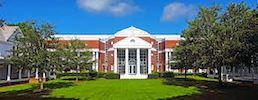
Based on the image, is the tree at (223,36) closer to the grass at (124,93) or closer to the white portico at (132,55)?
the grass at (124,93)

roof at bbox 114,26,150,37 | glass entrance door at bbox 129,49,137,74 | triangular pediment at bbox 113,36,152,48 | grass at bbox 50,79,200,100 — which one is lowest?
grass at bbox 50,79,200,100

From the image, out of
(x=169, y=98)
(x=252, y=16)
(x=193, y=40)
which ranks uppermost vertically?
(x=252, y=16)

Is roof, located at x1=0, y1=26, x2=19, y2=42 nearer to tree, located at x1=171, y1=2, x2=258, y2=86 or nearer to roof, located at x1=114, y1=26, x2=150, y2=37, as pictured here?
tree, located at x1=171, y1=2, x2=258, y2=86

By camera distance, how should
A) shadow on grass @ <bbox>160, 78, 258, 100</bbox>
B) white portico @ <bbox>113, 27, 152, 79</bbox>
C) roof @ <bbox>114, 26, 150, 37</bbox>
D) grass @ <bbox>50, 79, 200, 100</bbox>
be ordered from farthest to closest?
roof @ <bbox>114, 26, 150, 37</bbox> → white portico @ <bbox>113, 27, 152, 79</bbox> → grass @ <bbox>50, 79, 200, 100</bbox> → shadow on grass @ <bbox>160, 78, 258, 100</bbox>

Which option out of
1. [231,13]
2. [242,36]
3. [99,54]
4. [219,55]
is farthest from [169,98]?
[99,54]

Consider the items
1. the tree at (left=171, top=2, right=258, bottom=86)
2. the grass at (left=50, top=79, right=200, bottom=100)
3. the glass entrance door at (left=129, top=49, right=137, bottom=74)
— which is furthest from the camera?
the glass entrance door at (left=129, top=49, right=137, bottom=74)

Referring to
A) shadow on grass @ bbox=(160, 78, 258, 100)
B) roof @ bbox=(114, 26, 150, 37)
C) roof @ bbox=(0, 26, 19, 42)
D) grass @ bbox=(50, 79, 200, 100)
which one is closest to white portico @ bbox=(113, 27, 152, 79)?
roof @ bbox=(114, 26, 150, 37)

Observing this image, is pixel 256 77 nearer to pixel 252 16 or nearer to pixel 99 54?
pixel 252 16

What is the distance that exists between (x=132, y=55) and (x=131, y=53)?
1.67 ft

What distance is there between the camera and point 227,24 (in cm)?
2088

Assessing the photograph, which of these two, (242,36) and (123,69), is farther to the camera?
(123,69)

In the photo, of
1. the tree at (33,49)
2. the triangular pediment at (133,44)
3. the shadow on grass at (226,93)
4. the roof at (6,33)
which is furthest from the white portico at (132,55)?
the tree at (33,49)

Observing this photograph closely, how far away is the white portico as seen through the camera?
1903 inches

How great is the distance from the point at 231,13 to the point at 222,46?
3335mm
